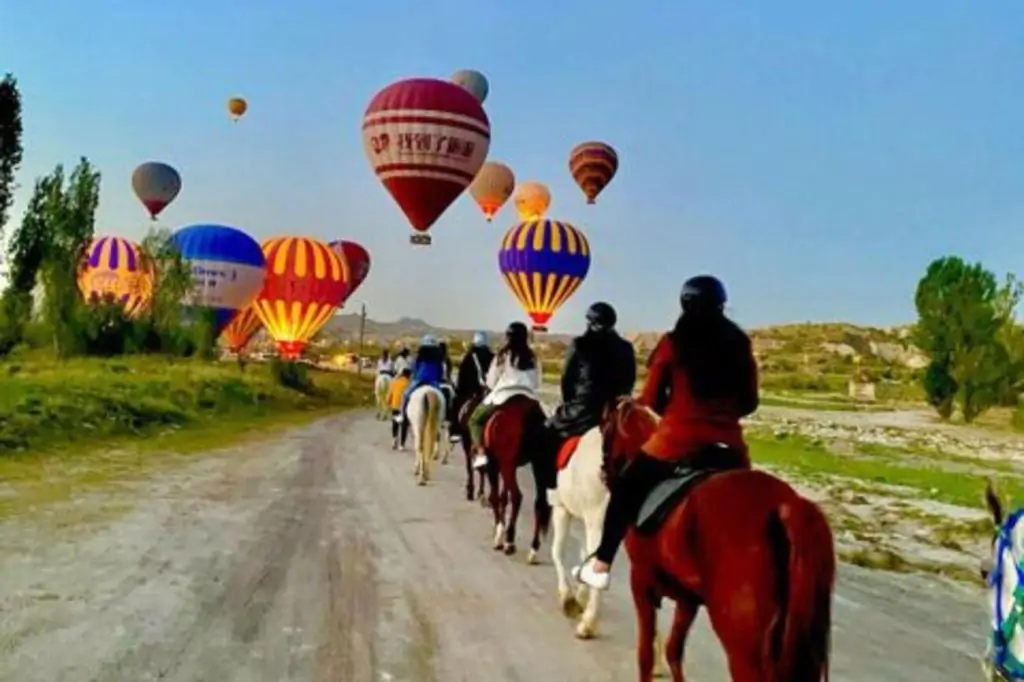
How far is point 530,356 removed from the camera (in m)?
12.0

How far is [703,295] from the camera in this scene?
578 cm

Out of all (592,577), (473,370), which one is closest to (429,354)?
(473,370)

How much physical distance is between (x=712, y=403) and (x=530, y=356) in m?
6.39

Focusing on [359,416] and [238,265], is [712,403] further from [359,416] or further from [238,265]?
[238,265]

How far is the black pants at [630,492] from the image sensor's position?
5.74 m

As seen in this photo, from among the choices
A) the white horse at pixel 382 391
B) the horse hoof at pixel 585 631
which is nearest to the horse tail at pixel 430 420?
the horse hoof at pixel 585 631

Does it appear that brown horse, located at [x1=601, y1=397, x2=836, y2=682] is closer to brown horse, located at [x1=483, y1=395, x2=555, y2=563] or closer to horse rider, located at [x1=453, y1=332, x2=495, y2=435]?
brown horse, located at [x1=483, y1=395, x2=555, y2=563]

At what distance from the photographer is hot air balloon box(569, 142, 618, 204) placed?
5556cm

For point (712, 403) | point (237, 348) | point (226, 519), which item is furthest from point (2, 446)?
point (237, 348)

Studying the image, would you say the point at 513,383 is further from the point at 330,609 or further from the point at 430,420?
the point at 430,420

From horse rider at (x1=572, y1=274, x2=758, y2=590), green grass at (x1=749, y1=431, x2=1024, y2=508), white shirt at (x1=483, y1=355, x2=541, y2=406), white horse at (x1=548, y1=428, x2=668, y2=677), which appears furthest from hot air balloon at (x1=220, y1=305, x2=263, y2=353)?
horse rider at (x1=572, y1=274, x2=758, y2=590)

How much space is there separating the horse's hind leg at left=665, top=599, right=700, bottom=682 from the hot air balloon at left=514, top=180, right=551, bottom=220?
5818 cm

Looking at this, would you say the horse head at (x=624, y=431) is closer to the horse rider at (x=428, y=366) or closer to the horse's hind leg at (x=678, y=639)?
the horse's hind leg at (x=678, y=639)

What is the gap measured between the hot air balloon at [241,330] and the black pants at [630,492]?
5162 centimetres
